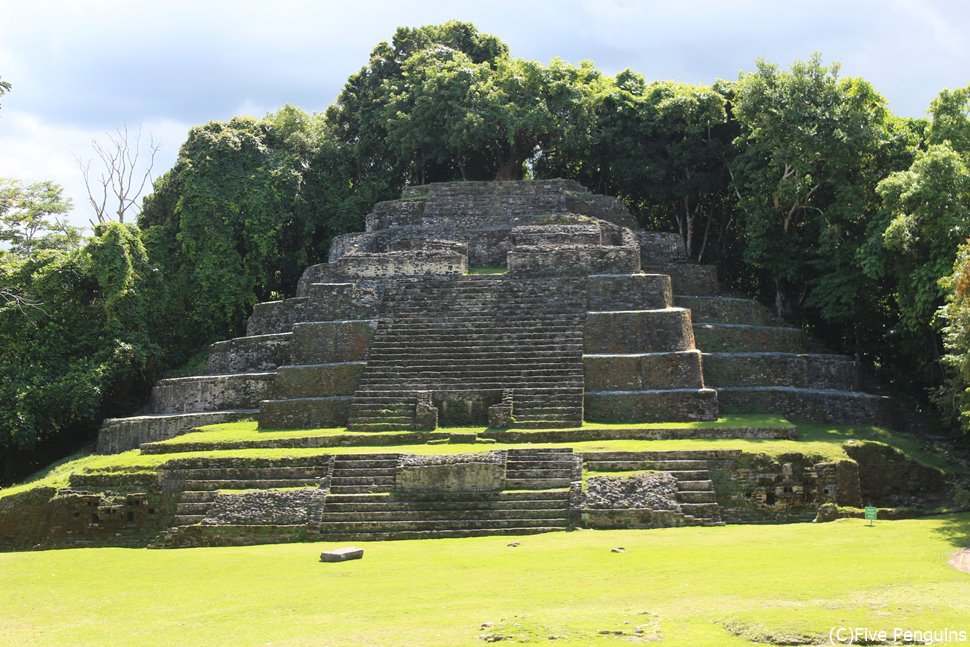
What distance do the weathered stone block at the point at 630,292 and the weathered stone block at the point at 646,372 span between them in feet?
6.61

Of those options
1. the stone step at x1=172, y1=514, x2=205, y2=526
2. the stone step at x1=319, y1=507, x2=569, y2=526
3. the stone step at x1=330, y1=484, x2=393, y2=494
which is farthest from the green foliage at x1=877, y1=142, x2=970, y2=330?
the stone step at x1=172, y1=514, x2=205, y2=526

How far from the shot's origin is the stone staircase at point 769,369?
66.7 feet

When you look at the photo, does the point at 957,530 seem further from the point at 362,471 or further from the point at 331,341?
the point at 331,341

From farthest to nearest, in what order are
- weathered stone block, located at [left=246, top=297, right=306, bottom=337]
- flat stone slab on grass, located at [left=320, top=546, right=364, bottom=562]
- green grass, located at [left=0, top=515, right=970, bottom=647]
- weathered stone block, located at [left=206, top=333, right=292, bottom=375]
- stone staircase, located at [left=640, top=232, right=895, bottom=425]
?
weathered stone block, located at [left=246, top=297, right=306, bottom=337] < weathered stone block, located at [left=206, top=333, right=292, bottom=375] < stone staircase, located at [left=640, top=232, right=895, bottom=425] < flat stone slab on grass, located at [left=320, top=546, right=364, bottom=562] < green grass, located at [left=0, top=515, right=970, bottom=647]

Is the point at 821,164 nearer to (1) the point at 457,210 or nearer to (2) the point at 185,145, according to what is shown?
(1) the point at 457,210

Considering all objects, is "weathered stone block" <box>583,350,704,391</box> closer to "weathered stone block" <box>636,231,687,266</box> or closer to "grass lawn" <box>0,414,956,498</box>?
"grass lawn" <box>0,414,956,498</box>

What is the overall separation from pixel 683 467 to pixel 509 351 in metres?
5.95

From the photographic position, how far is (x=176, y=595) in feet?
38.1

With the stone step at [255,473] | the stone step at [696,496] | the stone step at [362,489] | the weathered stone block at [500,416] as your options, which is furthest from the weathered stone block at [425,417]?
the stone step at [696,496]

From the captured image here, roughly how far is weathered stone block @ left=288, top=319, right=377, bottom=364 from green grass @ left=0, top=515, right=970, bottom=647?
7.21 metres

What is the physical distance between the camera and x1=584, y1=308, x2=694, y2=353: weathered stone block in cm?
2058

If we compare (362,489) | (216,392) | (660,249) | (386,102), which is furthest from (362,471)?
(386,102)

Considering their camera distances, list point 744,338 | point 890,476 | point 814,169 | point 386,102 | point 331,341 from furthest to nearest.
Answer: point 386,102 < point 814,169 < point 744,338 < point 331,341 < point 890,476

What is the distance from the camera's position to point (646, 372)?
19.9m
